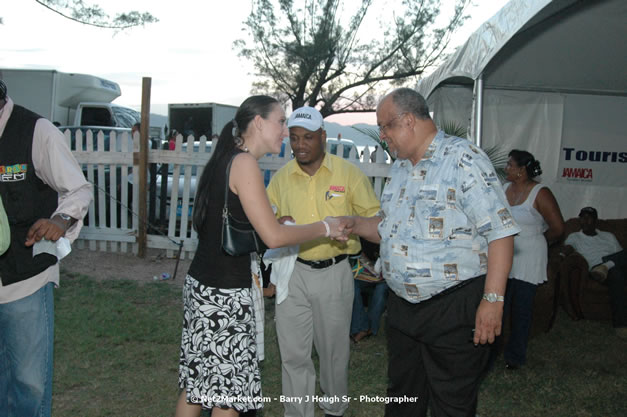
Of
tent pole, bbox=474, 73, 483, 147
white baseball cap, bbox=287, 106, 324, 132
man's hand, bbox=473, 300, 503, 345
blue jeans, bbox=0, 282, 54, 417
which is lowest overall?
blue jeans, bbox=0, 282, 54, 417

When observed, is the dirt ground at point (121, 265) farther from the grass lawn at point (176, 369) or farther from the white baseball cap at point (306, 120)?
the white baseball cap at point (306, 120)

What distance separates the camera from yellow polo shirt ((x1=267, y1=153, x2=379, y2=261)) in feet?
11.6

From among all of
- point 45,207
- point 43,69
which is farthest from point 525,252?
point 43,69

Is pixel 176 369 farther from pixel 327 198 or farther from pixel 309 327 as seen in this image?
pixel 327 198

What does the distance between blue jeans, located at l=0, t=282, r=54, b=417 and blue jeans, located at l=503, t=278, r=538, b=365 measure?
3.73m

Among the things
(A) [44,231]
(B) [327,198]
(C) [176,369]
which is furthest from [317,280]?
(C) [176,369]

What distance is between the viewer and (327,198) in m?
3.60

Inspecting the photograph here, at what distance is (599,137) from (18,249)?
790cm

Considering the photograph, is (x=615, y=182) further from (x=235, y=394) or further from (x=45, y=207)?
(x=45, y=207)

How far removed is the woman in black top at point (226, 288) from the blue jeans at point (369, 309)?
2.91 m

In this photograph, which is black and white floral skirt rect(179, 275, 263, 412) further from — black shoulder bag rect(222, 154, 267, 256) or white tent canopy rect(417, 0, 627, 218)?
white tent canopy rect(417, 0, 627, 218)

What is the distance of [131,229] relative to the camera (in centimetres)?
899

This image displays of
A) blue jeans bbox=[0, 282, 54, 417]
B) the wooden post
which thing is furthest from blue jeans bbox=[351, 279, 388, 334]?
the wooden post

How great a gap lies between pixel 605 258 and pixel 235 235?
5.49 m
